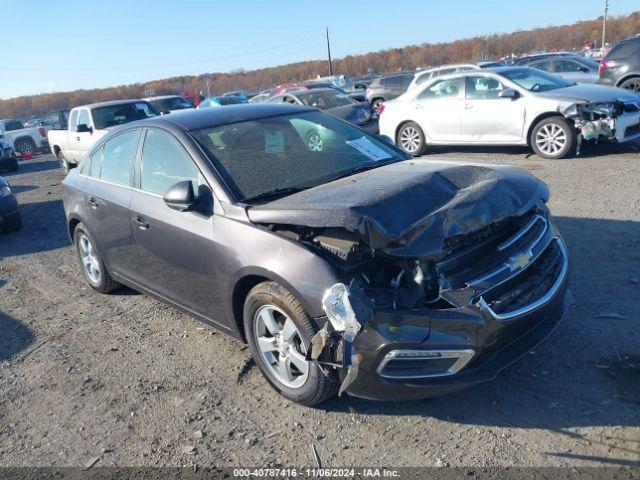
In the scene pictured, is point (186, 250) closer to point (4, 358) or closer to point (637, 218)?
point (4, 358)

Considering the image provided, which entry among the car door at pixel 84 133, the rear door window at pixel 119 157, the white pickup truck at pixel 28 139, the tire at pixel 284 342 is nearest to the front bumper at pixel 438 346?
the tire at pixel 284 342

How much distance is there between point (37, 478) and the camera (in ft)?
10.0

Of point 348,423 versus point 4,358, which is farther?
point 4,358

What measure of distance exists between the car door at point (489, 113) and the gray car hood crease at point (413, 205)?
21.4 feet

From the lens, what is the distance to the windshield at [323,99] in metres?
13.8

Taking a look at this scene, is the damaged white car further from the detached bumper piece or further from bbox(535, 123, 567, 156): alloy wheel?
the detached bumper piece

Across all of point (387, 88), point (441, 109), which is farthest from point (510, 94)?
point (387, 88)

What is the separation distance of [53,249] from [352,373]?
621 centimetres

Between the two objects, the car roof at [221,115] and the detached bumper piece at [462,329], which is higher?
the car roof at [221,115]

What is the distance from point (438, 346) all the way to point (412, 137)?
9202 millimetres

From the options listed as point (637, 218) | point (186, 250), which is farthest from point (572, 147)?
point (186, 250)

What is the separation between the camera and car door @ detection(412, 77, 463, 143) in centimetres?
1063

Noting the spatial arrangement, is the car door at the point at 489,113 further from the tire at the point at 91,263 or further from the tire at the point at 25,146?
the tire at the point at 25,146

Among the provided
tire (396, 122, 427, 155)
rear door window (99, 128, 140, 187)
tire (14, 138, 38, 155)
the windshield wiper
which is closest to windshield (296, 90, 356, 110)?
tire (396, 122, 427, 155)
